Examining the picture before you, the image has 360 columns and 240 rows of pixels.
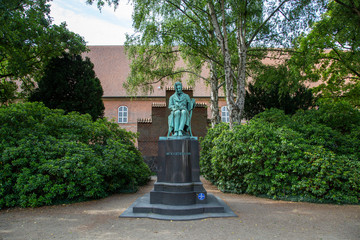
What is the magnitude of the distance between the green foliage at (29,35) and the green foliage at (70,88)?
41.5 inches

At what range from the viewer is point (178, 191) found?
681 centimetres

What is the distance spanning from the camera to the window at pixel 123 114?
27859mm

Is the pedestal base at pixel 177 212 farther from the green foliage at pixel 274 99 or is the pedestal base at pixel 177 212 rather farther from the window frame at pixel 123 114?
the window frame at pixel 123 114

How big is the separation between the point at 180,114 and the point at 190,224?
3.21 meters

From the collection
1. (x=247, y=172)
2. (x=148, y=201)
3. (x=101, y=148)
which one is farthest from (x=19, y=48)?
(x=247, y=172)

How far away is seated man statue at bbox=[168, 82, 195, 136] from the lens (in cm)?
758

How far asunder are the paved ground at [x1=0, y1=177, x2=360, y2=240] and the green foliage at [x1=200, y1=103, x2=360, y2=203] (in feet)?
2.49

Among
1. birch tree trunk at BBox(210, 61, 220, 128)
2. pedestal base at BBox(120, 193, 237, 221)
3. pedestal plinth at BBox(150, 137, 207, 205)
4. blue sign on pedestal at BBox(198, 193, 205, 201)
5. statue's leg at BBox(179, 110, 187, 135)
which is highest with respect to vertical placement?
birch tree trunk at BBox(210, 61, 220, 128)

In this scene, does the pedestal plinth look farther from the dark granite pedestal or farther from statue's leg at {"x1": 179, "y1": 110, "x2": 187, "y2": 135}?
statue's leg at {"x1": 179, "y1": 110, "x2": 187, "y2": 135}

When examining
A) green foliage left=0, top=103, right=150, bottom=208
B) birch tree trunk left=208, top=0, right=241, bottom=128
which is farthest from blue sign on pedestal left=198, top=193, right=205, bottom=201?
birch tree trunk left=208, top=0, right=241, bottom=128

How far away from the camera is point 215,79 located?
17703mm

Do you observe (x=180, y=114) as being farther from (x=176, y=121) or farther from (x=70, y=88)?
(x=70, y=88)

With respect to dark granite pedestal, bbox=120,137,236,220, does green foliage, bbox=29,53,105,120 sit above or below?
above

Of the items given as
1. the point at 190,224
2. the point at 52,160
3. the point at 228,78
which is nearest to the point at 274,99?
the point at 228,78
